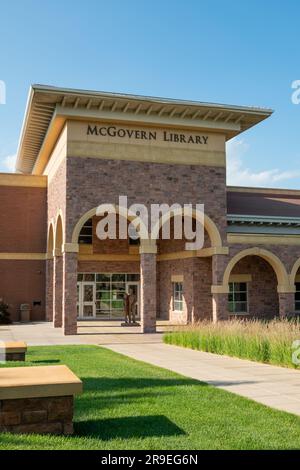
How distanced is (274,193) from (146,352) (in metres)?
25.3

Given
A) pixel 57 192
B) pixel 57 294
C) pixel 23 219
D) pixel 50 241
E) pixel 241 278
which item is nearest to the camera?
pixel 57 192

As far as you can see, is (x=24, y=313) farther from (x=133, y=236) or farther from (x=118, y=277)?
(x=133, y=236)

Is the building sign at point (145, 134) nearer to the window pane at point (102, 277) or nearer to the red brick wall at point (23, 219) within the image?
the red brick wall at point (23, 219)

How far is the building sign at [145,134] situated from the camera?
928 inches

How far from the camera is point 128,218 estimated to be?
24047mm

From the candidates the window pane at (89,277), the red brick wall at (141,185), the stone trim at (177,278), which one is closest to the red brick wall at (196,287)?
the stone trim at (177,278)

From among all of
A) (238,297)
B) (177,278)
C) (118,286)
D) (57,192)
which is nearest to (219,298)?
(238,297)

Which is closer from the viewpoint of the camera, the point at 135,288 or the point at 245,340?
the point at 245,340

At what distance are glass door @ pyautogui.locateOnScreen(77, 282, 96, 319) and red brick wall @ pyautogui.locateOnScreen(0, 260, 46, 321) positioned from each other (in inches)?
90.2

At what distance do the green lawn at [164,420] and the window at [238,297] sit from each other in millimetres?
18331

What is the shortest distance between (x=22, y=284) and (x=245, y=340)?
1933 cm

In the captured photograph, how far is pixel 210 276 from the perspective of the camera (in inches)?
1097

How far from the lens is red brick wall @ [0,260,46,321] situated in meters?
31.2

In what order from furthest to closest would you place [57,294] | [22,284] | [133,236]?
1. [133,236]
2. [22,284]
3. [57,294]
